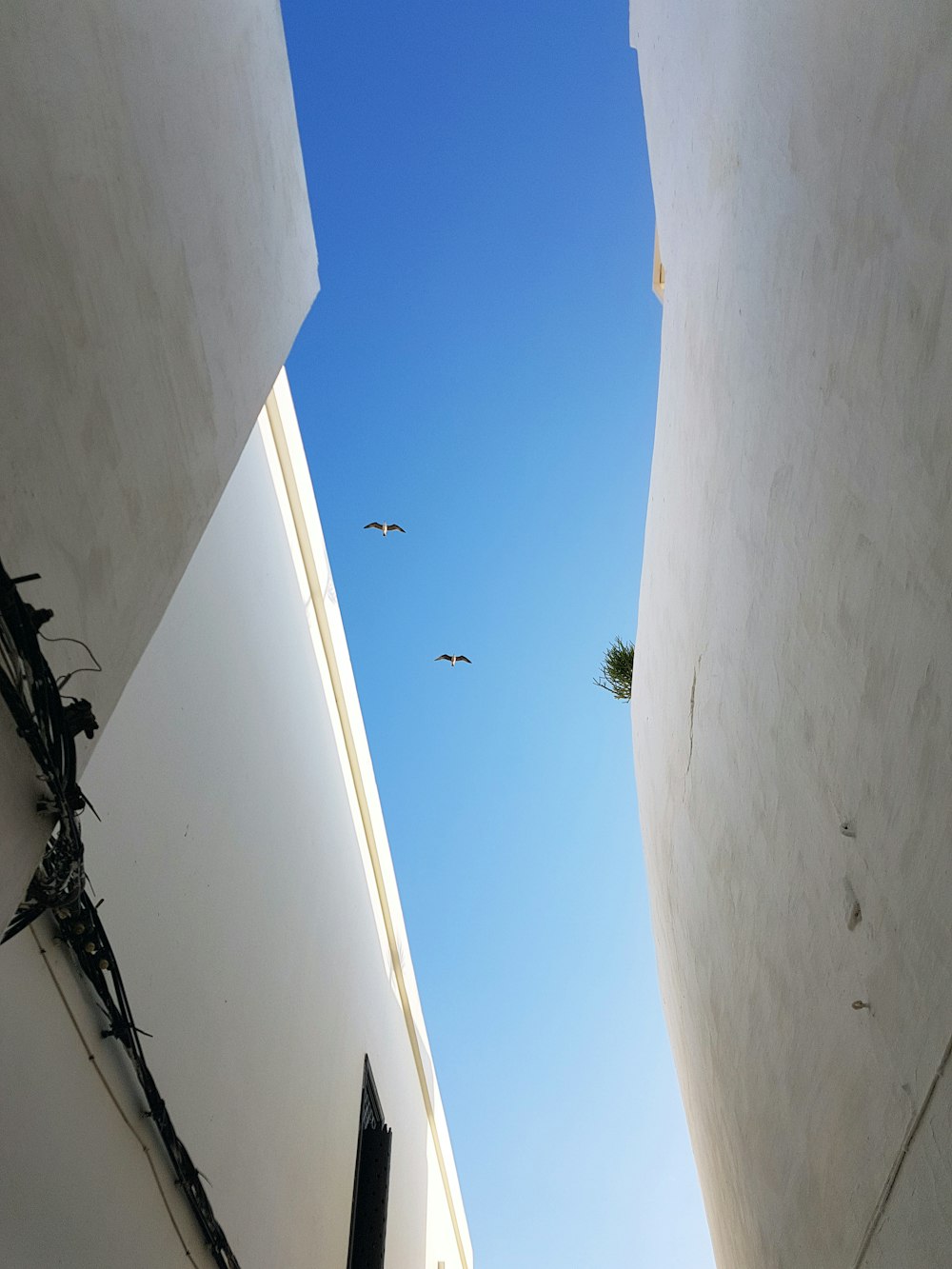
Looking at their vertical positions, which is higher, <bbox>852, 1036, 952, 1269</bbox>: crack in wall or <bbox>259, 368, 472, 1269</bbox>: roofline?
<bbox>259, 368, 472, 1269</bbox>: roofline

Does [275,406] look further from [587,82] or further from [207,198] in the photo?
[587,82]

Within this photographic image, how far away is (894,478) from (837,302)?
19.7 inches

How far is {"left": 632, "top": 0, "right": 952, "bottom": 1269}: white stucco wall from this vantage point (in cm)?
168

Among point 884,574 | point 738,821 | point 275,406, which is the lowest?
point 884,574

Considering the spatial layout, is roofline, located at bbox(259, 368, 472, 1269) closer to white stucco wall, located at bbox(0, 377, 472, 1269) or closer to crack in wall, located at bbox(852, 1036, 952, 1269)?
white stucco wall, located at bbox(0, 377, 472, 1269)

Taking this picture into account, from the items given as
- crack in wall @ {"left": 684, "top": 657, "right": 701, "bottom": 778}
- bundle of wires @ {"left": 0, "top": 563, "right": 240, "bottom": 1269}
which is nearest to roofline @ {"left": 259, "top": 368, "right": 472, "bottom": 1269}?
crack in wall @ {"left": 684, "top": 657, "right": 701, "bottom": 778}

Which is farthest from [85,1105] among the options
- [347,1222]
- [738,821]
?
[347,1222]

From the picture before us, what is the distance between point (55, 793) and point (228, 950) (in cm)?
212

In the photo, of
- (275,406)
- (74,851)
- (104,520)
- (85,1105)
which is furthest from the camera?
(275,406)

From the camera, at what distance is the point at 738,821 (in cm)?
340

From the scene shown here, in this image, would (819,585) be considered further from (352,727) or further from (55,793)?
(352,727)

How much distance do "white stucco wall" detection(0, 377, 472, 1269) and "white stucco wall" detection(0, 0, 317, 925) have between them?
747mm

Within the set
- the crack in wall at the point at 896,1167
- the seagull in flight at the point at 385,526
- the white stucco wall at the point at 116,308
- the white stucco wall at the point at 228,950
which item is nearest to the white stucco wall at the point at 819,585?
the crack in wall at the point at 896,1167

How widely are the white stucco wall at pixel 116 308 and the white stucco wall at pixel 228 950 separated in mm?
747
